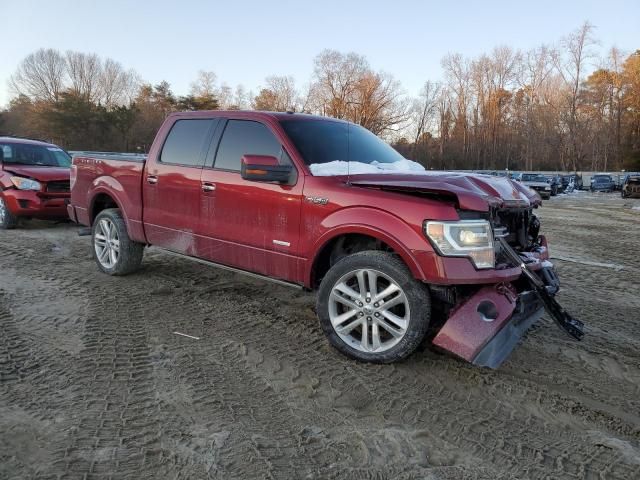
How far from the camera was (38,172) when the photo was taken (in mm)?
8836

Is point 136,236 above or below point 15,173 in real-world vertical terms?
below

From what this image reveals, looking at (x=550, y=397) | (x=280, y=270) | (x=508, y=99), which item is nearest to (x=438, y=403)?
(x=550, y=397)

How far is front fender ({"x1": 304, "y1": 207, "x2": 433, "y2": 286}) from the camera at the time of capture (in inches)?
130

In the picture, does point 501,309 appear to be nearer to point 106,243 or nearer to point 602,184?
point 106,243

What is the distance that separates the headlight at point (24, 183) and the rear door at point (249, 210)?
224 inches

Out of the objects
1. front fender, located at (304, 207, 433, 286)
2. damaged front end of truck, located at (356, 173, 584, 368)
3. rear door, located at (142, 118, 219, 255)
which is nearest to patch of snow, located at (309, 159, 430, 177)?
front fender, located at (304, 207, 433, 286)

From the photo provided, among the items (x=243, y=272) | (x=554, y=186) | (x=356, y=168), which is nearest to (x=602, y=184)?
(x=554, y=186)

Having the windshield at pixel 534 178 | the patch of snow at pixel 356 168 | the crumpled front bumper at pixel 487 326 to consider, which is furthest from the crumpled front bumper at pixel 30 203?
the windshield at pixel 534 178

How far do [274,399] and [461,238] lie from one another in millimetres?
1586

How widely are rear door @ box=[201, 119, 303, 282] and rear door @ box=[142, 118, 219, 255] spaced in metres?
0.18

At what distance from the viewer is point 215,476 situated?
225 centimetres

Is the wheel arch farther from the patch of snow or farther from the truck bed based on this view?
the truck bed

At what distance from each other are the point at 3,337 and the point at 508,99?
67153 mm

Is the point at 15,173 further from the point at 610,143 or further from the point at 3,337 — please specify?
the point at 610,143
